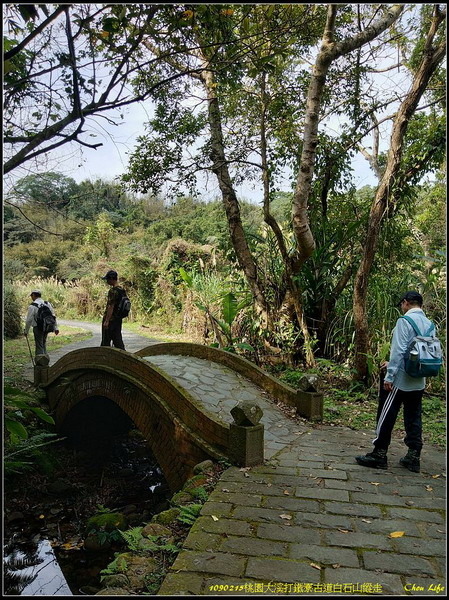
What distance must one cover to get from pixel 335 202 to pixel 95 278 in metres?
14.4

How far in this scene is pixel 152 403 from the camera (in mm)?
7074

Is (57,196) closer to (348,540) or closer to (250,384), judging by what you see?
(348,540)

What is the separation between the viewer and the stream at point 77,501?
6035 millimetres

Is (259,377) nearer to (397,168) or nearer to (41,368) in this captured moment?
(397,168)

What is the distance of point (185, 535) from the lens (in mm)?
3604

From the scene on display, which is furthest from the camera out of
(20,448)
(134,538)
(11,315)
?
(11,315)

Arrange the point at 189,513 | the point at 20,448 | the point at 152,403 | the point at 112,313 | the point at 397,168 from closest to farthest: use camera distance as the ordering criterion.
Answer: the point at 189,513 → the point at 152,403 → the point at 20,448 → the point at 397,168 → the point at 112,313

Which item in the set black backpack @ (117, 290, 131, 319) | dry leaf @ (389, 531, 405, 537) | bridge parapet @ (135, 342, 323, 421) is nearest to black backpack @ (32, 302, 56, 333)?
bridge parapet @ (135, 342, 323, 421)

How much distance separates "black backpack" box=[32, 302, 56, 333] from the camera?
9906 mm

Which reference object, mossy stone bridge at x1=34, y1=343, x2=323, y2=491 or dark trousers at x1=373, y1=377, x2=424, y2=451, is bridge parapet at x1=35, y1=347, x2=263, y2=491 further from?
dark trousers at x1=373, y1=377, x2=424, y2=451

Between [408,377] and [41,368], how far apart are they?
8.77 m

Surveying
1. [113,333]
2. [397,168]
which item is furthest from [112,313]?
[397,168]

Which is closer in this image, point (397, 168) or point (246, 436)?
point (246, 436)

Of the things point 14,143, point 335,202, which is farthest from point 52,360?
point 14,143
